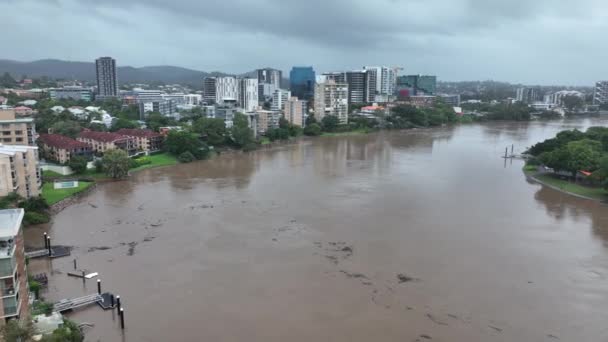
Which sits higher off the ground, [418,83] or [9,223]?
[418,83]

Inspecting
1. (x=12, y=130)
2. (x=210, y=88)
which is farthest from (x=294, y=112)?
(x=12, y=130)

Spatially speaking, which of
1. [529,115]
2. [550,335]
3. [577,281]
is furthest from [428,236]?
[529,115]

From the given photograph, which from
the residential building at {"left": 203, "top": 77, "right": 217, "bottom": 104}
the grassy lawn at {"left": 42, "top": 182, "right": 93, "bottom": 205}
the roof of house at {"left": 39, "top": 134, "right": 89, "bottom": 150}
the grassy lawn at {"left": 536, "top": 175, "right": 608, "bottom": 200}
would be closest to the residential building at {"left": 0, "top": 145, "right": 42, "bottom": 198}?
the grassy lawn at {"left": 42, "top": 182, "right": 93, "bottom": 205}

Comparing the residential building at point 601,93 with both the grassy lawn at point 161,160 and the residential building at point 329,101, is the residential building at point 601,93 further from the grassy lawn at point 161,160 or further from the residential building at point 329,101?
the grassy lawn at point 161,160

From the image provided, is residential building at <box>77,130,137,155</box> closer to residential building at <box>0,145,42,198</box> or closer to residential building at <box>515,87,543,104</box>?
residential building at <box>0,145,42,198</box>

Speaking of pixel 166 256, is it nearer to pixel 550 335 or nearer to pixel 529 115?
pixel 550 335

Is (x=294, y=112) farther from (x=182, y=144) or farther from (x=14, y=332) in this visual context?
(x=14, y=332)
